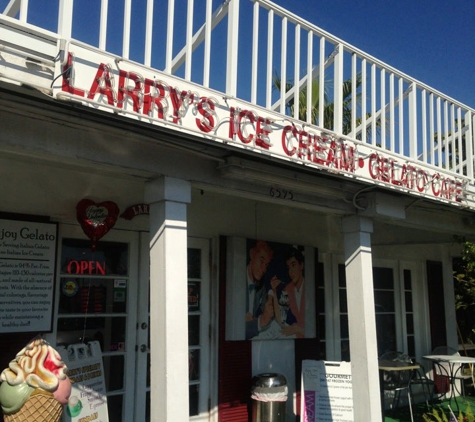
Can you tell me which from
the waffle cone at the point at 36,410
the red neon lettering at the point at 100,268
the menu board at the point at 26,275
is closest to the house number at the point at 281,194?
the red neon lettering at the point at 100,268

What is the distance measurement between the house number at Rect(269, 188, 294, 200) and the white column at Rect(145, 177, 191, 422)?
1098mm

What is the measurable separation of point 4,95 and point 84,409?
292 cm

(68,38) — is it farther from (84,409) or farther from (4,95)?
(84,409)

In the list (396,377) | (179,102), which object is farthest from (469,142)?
(179,102)

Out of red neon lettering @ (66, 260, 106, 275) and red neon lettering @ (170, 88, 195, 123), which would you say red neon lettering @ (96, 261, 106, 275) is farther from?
red neon lettering @ (170, 88, 195, 123)

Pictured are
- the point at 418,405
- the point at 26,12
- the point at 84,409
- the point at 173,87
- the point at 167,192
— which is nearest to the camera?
the point at 26,12

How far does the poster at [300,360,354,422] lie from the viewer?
6242mm

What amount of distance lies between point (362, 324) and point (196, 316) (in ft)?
6.12

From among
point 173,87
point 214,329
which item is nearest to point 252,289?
point 214,329

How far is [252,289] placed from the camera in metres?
6.50

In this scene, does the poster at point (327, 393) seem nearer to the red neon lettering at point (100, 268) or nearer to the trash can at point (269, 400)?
the trash can at point (269, 400)

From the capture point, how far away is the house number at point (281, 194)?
4.73m

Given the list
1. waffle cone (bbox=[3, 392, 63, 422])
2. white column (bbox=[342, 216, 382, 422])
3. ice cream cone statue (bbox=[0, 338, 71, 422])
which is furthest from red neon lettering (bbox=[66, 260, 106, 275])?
white column (bbox=[342, 216, 382, 422])

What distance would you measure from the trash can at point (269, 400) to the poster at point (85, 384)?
6.07 feet
